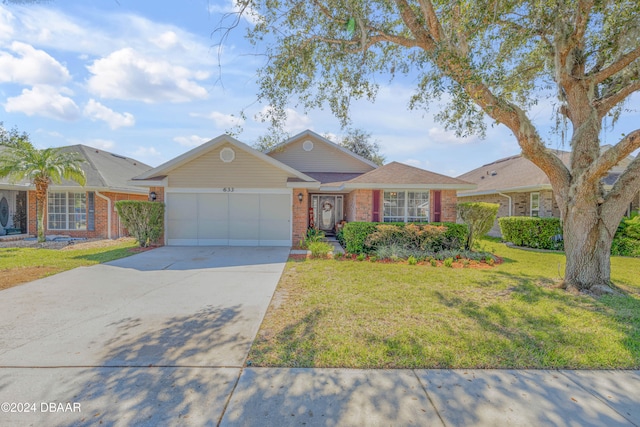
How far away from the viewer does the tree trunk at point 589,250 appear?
20.2ft

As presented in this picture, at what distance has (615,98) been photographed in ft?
21.1

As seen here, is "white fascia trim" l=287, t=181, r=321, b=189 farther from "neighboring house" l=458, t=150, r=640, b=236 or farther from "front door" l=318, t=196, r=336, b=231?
"neighboring house" l=458, t=150, r=640, b=236

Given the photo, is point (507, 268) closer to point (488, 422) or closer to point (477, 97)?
point (477, 97)

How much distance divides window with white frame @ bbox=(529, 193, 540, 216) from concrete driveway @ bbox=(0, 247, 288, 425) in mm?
13435

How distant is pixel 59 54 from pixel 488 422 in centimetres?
1302

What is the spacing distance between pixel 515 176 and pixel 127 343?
60.0 feet

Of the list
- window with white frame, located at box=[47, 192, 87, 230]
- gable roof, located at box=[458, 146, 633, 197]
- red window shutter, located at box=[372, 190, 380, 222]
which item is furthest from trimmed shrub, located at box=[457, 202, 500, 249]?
window with white frame, located at box=[47, 192, 87, 230]

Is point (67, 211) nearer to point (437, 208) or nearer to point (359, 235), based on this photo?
point (359, 235)

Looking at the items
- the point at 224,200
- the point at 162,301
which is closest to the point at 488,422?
the point at 162,301

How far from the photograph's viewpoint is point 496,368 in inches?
133

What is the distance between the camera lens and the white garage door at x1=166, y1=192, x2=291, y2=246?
488 inches

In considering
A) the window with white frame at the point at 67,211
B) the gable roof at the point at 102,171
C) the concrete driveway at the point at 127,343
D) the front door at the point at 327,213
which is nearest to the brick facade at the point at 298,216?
the front door at the point at 327,213

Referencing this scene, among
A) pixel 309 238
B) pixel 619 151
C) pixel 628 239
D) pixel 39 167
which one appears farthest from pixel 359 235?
pixel 39 167

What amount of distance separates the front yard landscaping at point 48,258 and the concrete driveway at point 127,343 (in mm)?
703
